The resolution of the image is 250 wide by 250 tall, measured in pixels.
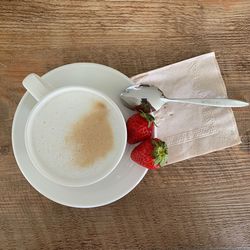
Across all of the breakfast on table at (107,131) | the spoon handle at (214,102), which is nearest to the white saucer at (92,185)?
the breakfast on table at (107,131)

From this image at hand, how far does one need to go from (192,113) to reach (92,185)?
10.7 inches

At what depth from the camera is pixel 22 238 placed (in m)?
1.09

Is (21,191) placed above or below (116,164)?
below

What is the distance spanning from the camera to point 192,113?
3.64 ft

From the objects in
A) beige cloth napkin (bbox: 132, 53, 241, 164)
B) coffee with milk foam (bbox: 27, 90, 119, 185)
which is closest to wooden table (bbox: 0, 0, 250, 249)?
beige cloth napkin (bbox: 132, 53, 241, 164)

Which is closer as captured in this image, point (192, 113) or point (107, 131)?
point (107, 131)

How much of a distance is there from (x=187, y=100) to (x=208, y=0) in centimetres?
24

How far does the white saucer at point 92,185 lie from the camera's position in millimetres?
1038

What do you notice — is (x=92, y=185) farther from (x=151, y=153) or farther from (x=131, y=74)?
(x=131, y=74)

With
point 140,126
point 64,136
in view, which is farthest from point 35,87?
point 140,126

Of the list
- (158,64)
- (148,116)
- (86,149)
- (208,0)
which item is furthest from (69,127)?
(208,0)

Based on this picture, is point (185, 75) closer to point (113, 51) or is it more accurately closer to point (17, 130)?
point (113, 51)

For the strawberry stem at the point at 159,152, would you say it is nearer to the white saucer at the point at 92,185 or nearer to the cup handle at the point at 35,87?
the white saucer at the point at 92,185

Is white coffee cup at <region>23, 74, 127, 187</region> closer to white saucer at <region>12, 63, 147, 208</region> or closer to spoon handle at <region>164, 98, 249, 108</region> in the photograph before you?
white saucer at <region>12, 63, 147, 208</region>
